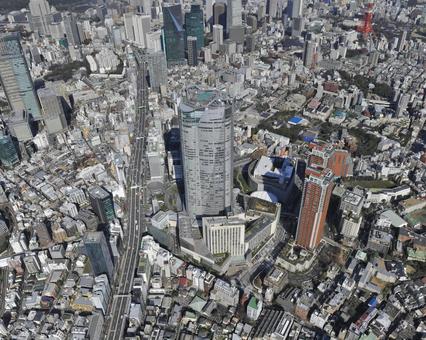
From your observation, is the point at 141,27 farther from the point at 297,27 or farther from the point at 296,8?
the point at 296,8

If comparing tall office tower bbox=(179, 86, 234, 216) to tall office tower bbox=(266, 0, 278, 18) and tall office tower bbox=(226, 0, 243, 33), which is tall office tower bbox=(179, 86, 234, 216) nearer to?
tall office tower bbox=(226, 0, 243, 33)

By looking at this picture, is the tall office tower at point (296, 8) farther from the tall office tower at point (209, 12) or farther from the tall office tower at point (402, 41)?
the tall office tower at point (402, 41)

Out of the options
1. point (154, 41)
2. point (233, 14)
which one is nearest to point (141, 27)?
point (154, 41)

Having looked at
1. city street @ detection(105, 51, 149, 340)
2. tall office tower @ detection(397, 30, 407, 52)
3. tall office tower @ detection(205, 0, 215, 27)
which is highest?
tall office tower @ detection(205, 0, 215, 27)

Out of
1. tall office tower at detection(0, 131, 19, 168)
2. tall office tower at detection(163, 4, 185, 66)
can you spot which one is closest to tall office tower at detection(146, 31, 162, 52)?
tall office tower at detection(163, 4, 185, 66)

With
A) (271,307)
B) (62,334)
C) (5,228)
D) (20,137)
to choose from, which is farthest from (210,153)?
(20,137)
